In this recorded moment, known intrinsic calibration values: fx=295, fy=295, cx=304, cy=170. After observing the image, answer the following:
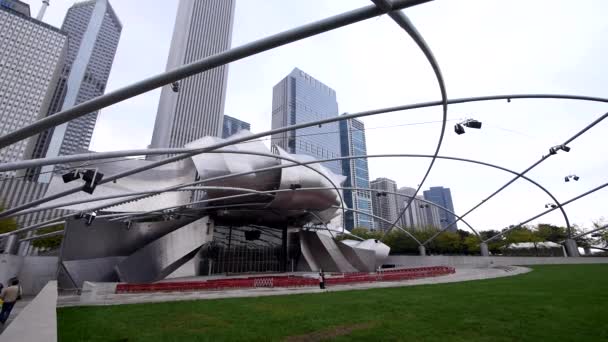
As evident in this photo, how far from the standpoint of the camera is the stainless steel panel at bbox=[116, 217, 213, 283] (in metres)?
26.1

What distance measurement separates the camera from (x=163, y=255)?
91.8 feet

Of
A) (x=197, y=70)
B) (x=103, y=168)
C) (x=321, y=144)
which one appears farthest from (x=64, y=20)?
(x=197, y=70)

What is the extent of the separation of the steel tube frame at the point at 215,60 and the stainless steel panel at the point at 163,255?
22.6m

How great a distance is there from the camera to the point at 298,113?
6378 inches

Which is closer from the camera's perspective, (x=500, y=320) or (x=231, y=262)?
(x=500, y=320)

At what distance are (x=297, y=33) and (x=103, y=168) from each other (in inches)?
1187

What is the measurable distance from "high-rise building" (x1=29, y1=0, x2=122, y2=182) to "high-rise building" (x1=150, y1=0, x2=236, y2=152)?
164 feet

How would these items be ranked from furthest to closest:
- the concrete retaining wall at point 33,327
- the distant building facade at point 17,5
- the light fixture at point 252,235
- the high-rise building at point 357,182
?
the high-rise building at point 357,182, the distant building facade at point 17,5, the light fixture at point 252,235, the concrete retaining wall at point 33,327

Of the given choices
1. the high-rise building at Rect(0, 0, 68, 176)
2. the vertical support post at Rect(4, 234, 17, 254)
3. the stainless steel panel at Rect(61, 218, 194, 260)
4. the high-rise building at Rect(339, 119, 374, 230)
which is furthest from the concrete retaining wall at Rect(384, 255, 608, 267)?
the high-rise building at Rect(0, 0, 68, 176)

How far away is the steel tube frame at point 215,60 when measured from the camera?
588 centimetres

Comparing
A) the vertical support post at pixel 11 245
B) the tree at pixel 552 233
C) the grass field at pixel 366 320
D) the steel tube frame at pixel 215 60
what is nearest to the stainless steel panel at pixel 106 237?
the vertical support post at pixel 11 245

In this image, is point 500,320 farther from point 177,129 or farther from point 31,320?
point 177,129

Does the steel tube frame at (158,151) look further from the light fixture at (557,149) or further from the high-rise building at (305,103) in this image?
the high-rise building at (305,103)

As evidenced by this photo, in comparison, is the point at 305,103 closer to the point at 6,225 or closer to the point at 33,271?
the point at 6,225
